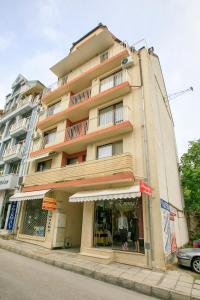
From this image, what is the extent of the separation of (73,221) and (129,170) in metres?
7.08

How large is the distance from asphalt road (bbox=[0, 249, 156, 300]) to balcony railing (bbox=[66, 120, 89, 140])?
393 inches

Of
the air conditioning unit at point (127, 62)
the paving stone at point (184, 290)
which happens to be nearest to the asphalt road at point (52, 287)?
the paving stone at point (184, 290)

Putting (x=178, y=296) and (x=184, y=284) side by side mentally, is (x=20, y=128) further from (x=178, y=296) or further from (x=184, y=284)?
(x=178, y=296)

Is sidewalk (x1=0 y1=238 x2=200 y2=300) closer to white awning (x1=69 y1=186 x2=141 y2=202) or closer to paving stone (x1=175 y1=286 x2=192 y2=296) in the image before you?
paving stone (x1=175 y1=286 x2=192 y2=296)

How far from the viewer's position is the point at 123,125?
→ 1148 centimetres

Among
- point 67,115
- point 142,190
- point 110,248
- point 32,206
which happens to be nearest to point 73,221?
point 32,206

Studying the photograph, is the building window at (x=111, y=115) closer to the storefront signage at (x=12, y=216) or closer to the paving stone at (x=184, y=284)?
the paving stone at (x=184, y=284)

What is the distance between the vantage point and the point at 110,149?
12.6m

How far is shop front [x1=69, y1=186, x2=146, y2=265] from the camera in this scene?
30.6ft

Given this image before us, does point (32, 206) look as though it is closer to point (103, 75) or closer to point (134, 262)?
point (134, 262)

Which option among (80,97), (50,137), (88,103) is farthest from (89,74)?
(50,137)

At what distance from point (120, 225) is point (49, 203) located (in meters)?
5.12

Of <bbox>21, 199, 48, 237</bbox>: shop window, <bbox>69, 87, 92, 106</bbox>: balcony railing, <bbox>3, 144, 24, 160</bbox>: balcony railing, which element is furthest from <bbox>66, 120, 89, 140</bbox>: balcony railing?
<bbox>3, 144, 24, 160</bbox>: balcony railing

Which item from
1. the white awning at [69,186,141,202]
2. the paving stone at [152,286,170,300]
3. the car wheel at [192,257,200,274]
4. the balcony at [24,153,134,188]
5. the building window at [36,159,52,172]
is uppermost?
the building window at [36,159,52,172]
